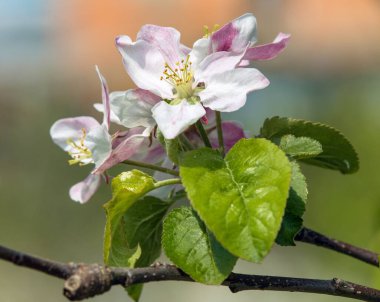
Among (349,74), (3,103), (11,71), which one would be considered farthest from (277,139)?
(11,71)

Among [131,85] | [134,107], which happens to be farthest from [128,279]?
[131,85]

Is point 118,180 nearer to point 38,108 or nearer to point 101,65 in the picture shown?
point 38,108

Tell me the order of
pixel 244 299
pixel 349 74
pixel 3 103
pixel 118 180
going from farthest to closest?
1. pixel 3 103
2. pixel 349 74
3. pixel 244 299
4. pixel 118 180

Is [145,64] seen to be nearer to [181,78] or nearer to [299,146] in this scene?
[181,78]

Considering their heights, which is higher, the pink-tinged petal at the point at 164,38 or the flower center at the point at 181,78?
the pink-tinged petal at the point at 164,38

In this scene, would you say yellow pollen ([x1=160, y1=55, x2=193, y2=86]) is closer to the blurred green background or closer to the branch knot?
the branch knot

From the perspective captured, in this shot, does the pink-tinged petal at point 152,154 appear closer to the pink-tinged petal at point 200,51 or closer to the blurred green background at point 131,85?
the pink-tinged petal at point 200,51

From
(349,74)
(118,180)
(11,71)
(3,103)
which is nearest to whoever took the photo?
(118,180)

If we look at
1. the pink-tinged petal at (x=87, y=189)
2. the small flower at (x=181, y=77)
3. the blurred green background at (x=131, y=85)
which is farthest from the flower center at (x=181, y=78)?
the blurred green background at (x=131, y=85)
